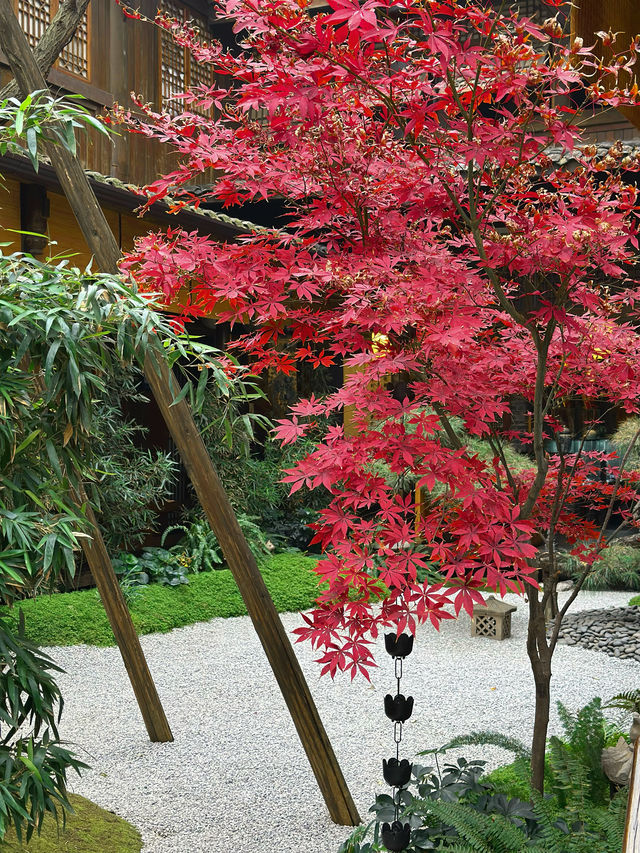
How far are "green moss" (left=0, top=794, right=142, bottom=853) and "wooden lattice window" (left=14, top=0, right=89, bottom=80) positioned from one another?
19.0 ft

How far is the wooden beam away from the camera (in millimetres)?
2822

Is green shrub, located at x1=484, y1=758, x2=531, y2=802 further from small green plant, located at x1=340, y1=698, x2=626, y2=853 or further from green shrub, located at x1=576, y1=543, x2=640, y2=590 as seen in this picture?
green shrub, located at x1=576, y1=543, x2=640, y2=590

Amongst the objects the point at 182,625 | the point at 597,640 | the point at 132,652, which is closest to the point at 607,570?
the point at 597,640

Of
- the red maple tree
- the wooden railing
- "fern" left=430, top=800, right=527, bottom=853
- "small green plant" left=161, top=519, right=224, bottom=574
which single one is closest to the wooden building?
"small green plant" left=161, top=519, right=224, bottom=574

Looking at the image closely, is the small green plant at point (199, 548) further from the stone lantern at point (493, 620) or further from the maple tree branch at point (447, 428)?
the maple tree branch at point (447, 428)

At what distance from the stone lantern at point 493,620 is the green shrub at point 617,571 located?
138 centimetres

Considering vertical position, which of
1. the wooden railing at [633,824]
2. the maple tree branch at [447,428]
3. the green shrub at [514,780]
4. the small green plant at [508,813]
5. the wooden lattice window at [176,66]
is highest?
the wooden lattice window at [176,66]

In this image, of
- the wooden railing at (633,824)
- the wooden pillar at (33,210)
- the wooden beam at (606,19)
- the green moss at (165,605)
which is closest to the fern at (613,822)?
the wooden railing at (633,824)

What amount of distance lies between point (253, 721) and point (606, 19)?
369 centimetres

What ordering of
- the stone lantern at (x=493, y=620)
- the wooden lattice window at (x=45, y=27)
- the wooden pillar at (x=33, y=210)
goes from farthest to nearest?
the wooden lattice window at (x=45, y=27) < the stone lantern at (x=493, y=620) < the wooden pillar at (x=33, y=210)

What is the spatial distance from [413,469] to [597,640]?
15.0ft

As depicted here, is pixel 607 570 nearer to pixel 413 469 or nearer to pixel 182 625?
pixel 182 625

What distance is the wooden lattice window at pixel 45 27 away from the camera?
7223 millimetres

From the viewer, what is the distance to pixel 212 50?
9.47 ft
